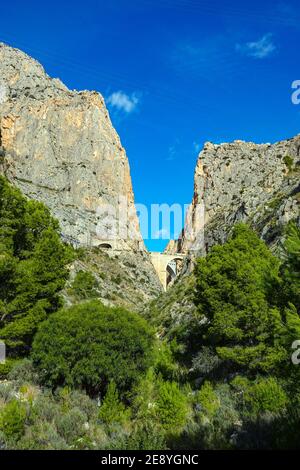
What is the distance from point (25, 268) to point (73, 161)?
83.8m

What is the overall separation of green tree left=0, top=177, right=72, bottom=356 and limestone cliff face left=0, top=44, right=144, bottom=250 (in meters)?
64.7

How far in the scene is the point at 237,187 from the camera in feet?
293

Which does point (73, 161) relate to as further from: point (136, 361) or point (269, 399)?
point (269, 399)

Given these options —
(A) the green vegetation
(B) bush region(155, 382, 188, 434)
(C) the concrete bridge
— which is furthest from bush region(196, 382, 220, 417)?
(C) the concrete bridge

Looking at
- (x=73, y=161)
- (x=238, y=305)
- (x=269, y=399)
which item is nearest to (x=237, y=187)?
(x=73, y=161)

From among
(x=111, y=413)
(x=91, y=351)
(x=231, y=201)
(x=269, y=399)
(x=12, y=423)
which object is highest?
(x=231, y=201)

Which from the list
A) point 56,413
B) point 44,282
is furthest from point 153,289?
point 56,413

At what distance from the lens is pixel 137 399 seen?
631 inches

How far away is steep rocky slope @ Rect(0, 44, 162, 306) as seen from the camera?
8606 cm

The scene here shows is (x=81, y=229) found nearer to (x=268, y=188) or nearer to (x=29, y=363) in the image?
(x=268, y=188)

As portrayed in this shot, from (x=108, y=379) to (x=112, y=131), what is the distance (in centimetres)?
10281

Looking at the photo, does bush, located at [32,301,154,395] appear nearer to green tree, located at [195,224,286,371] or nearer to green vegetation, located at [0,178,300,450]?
green vegetation, located at [0,178,300,450]

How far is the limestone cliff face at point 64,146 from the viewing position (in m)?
91.5

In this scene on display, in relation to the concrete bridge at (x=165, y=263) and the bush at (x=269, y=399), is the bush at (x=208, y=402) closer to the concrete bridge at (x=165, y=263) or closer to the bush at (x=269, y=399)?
the bush at (x=269, y=399)
